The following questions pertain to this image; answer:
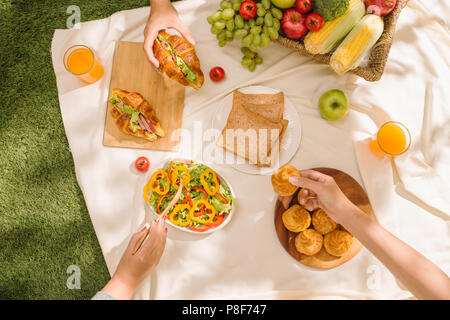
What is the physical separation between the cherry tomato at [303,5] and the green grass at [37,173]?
3.07 ft

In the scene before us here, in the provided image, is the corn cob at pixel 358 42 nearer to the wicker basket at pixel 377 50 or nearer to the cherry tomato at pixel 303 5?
the wicker basket at pixel 377 50

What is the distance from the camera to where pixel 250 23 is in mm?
1548

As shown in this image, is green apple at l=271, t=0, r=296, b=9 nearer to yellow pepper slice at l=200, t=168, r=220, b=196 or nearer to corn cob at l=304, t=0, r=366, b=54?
corn cob at l=304, t=0, r=366, b=54

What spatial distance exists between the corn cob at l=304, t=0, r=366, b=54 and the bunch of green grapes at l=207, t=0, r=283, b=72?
0.58 feet

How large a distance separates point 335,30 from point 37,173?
5.97ft

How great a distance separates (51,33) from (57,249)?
1300mm

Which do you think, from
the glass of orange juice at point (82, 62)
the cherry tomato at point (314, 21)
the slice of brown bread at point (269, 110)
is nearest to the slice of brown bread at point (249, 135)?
the slice of brown bread at point (269, 110)

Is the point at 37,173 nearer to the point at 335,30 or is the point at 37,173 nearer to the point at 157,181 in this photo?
the point at 157,181

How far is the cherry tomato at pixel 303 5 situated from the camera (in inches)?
57.0

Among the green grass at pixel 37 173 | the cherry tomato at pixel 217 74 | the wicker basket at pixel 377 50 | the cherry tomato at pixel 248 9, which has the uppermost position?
the cherry tomato at pixel 248 9

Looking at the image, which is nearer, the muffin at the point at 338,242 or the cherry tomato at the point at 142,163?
the muffin at the point at 338,242

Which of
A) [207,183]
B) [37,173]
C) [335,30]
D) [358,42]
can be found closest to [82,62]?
[37,173]

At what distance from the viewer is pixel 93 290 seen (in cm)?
182

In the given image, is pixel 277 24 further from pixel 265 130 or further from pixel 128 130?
pixel 128 130
